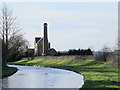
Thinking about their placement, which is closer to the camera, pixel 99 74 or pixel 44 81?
pixel 44 81

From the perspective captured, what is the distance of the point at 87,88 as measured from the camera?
2048 cm

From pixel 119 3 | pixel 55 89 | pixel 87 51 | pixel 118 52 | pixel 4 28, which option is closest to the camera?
pixel 55 89

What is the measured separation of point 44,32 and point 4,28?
56929 mm

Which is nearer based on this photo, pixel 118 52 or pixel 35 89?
pixel 35 89

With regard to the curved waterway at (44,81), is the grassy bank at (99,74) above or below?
above

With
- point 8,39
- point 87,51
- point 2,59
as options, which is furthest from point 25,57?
point 2,59

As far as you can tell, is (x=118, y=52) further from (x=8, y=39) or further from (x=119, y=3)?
(x=8, y=39)

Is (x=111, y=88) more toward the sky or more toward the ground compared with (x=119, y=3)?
more toward the ground

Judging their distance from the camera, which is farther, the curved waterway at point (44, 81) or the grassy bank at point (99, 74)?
the curved waterway at point (44, 81)

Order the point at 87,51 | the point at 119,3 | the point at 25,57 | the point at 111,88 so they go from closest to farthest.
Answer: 1. the point at 111,88
2. the point at 119,3
3. the point at 87,51
4. the point at 25,57

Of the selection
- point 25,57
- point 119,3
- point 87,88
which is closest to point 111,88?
point 87,88

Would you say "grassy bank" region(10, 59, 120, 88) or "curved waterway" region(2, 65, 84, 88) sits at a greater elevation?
"grassy bank" region(10, 59, 120, 88)

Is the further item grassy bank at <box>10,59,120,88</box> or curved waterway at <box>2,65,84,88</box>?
curved waterway at <box>2,65,84,88</box>

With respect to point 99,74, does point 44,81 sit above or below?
below
